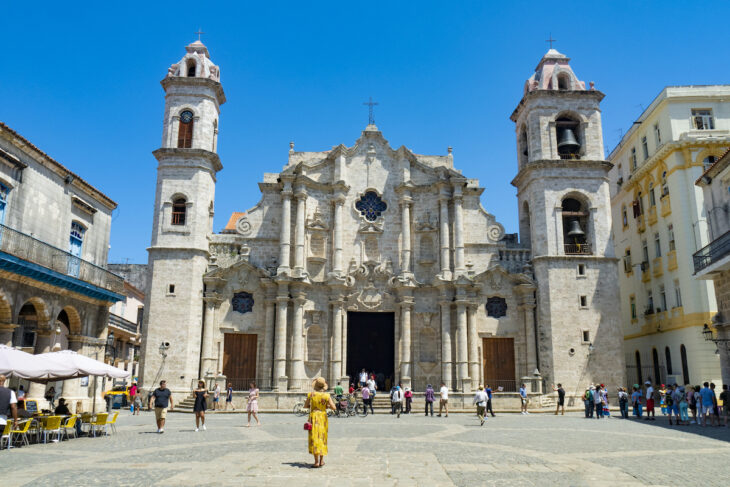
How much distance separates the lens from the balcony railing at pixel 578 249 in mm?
32312

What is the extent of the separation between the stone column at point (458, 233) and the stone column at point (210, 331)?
12761 mm

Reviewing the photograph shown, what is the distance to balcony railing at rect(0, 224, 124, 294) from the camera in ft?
60.8

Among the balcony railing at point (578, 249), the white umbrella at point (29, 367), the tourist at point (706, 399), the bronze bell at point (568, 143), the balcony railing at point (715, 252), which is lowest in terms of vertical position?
the tourist at point (706, 399)

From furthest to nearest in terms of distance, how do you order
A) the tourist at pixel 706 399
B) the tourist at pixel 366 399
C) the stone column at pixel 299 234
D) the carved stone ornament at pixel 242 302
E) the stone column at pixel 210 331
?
the stone column at pixel 299 234
the carved stone ornament at pixel 242 302
the stone column at pixel 210 331
the tourist at pixel 366 399
the tourist at pixel 706 399

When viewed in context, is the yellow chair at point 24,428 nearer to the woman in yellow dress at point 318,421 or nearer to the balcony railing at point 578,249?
the woman in yellow dress at point 318,421

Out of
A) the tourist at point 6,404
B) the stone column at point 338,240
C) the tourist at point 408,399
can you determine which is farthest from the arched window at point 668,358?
the tourist at point 6,404

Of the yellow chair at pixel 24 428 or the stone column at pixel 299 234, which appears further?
the stone column at pixel 299 234

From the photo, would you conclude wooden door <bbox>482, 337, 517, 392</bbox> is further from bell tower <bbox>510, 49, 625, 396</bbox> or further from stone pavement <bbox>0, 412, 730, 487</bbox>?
stone pavement <bbox>0, 412, 730, 487</bbox>

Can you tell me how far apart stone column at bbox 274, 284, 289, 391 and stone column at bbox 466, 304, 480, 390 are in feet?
31.4

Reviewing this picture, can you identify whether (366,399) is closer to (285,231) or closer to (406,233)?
(406,233)

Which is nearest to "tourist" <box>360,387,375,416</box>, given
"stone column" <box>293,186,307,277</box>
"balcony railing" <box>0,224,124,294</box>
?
"stone column" <box>293,186,307,277</box>

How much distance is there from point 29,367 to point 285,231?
1823cm

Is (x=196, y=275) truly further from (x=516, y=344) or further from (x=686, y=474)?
(x=686, y=474)

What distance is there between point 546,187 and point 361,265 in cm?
1082
